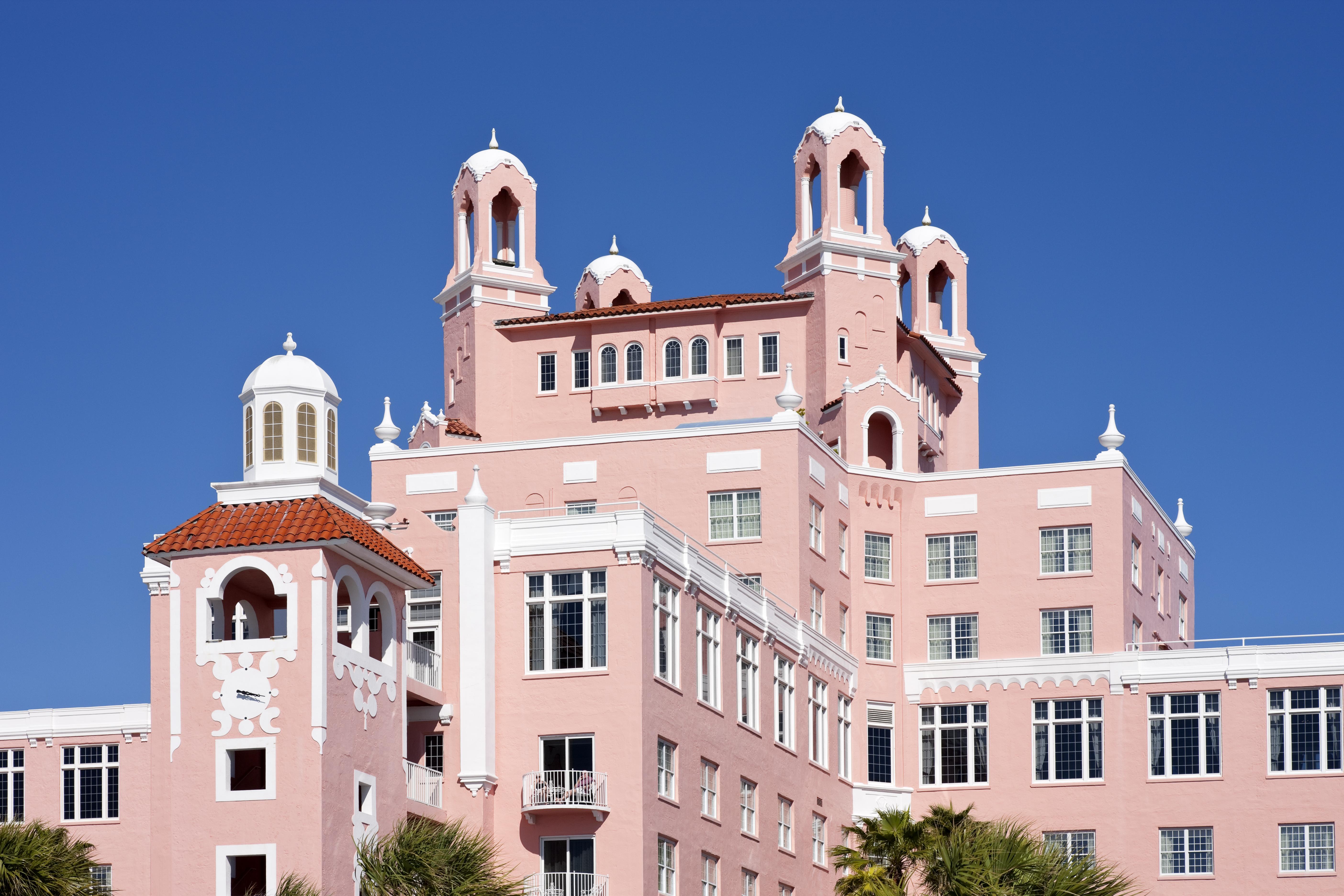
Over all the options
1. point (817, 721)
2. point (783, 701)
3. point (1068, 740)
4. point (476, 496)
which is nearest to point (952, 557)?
point (1068, 740)

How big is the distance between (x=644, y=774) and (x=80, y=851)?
15.0m

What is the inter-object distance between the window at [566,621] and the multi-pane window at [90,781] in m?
19.1

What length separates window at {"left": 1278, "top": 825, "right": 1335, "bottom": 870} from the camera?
3123 inches

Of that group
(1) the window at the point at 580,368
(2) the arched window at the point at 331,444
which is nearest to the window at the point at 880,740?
(1) the window at the point at 580,368

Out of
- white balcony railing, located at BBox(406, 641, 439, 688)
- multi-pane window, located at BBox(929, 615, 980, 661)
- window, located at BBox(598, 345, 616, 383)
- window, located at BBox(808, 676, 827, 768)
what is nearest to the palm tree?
white balcony railing, located at BBox(406, 641, 439, 688)

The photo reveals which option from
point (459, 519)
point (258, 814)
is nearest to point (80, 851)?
point (258, 814)

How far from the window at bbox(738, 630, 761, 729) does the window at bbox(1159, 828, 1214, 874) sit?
54.7 ft

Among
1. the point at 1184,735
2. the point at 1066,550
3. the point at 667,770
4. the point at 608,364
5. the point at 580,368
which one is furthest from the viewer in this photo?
the point at 580,368

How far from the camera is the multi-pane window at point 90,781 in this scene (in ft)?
257

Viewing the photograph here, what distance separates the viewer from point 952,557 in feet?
291

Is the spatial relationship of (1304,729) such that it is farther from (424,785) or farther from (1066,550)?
(424,785)

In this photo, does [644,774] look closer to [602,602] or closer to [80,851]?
[602,602]

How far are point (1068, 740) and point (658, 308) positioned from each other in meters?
22.9

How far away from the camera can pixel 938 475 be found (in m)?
89.2
